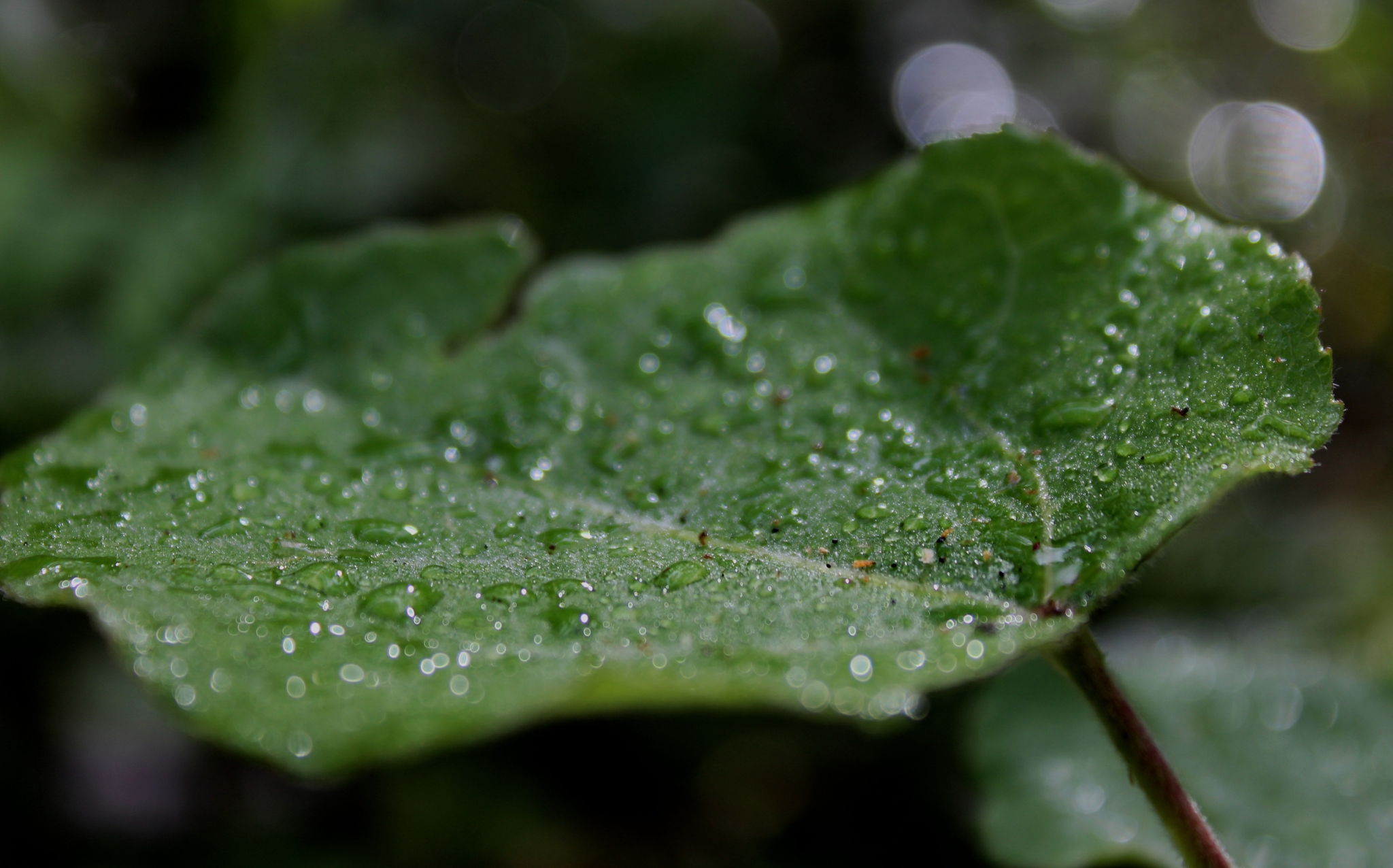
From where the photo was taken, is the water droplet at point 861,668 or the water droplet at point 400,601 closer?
the water droplet at point 861,668

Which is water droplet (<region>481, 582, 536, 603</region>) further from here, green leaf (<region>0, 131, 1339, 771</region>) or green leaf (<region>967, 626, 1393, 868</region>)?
green leaf (<region>967, 626, 1393, 868</region>)

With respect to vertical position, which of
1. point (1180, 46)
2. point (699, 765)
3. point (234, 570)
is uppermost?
point (234, 570)

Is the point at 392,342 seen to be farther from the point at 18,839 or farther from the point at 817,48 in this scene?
the point at 817,48

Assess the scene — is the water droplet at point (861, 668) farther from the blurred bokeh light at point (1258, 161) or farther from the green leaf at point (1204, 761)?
the blurred bokeh light at point (1258, 161)

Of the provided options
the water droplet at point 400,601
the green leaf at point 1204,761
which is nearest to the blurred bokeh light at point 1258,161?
the green leaf at point 1204,761

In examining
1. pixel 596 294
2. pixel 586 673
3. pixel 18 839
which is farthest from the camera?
pixel 18 839

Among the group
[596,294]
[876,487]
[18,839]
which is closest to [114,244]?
[18,839]

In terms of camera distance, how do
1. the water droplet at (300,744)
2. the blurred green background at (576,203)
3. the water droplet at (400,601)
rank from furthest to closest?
the blurred green background at (576,203) < the water droplet at (400,601) < the water droplet at (300,744)

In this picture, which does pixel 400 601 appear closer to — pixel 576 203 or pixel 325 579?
pixel 325 579
